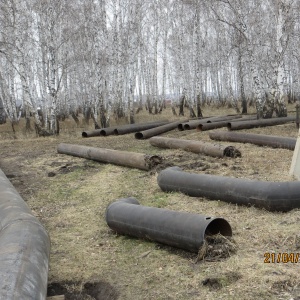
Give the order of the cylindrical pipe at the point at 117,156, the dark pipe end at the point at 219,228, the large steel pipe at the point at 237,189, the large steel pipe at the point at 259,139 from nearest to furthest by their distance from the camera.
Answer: the dark pipe end at the point at 219,228, the large steel pipe at the point at 237,189, the cylindrical pipe at the point at 117,156, the large steel pipe at the point at 259,139

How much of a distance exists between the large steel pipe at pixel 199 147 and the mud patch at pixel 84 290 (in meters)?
5.56

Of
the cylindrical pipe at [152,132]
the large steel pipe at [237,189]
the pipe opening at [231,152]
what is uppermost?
the cylindrical pipe at [152,132]

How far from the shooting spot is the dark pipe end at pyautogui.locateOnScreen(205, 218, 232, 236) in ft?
14.1

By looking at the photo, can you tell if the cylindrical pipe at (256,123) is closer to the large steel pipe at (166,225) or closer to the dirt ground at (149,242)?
the dirt ground at (149,242)

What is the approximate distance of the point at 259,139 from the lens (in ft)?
33.5

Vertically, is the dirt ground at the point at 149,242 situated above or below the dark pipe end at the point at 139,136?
below

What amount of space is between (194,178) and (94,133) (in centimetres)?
900

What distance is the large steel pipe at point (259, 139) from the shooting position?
9422mm

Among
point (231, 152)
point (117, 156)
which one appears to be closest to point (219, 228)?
point (231, 152)

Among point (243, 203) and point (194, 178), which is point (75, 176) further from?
point (243, 203)

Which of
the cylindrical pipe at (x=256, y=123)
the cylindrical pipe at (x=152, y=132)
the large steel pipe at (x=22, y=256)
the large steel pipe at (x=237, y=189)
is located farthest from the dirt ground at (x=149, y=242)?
the cylindrical pipe at (x=152, y=132)

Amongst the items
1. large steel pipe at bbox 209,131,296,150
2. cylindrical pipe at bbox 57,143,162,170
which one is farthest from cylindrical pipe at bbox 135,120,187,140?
cylindrical pipe at bbox 57,143,162,170

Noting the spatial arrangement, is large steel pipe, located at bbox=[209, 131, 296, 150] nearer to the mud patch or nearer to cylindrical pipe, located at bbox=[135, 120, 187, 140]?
cylindrical pipe, located at bbox=[135, 120, 187, 140]
